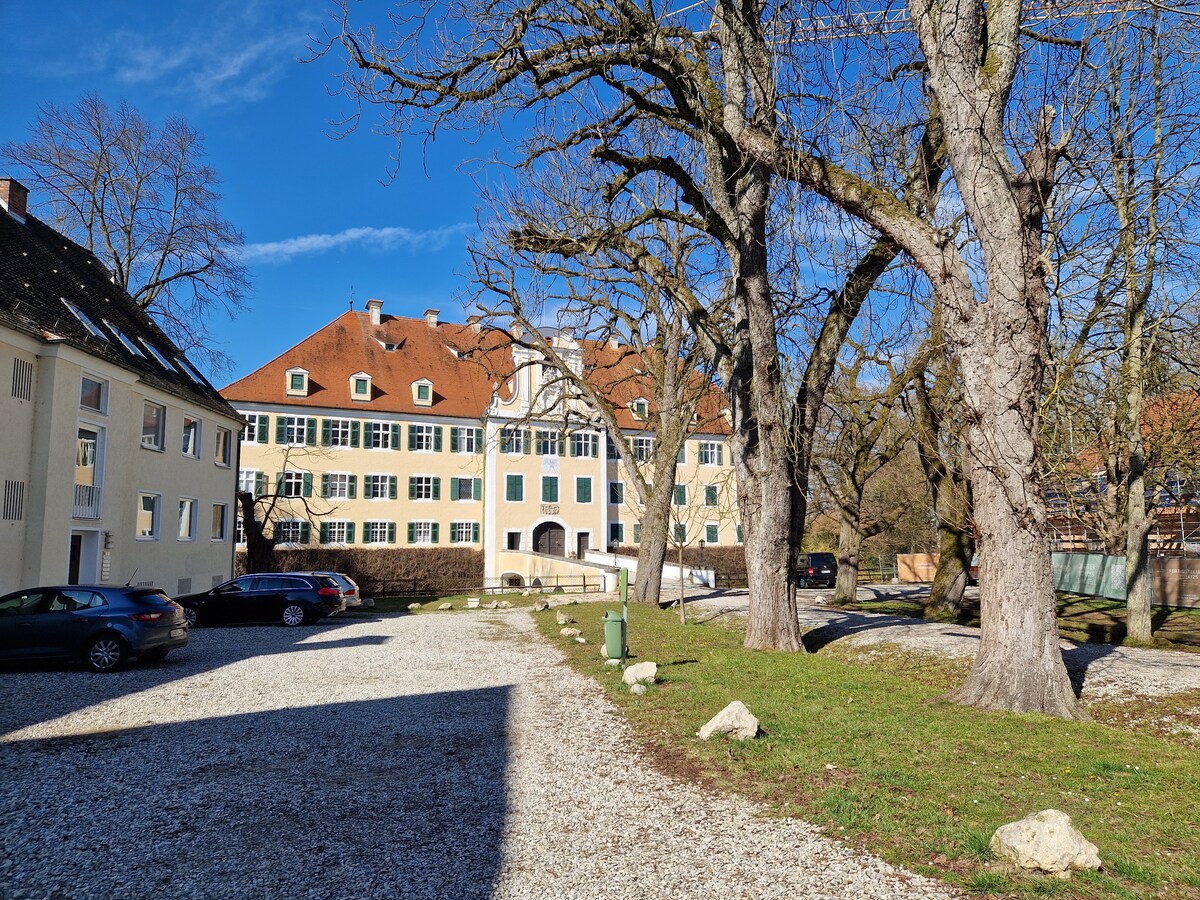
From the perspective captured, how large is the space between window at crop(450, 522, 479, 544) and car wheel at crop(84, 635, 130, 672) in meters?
31.5

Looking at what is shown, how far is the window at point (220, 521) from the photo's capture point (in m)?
29.4

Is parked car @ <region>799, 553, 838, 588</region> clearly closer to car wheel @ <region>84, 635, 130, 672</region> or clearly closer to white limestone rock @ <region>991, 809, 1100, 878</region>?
car wheel @ <region>84, 635, 130, 672</region>

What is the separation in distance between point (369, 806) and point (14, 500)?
16.6 meters

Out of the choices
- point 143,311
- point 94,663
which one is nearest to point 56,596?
point 94,663

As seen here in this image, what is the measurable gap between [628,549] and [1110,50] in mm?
37448

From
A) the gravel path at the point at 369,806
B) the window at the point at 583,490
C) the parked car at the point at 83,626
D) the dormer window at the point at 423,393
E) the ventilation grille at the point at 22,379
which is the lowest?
the gravel path at the point at 369,806

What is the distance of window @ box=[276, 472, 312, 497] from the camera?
134 feet

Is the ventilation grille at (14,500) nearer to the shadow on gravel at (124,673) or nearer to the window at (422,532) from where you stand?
the shadow on gravel at (124,673)

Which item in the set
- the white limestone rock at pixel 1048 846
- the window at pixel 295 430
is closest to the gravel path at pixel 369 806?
the white limestone rock at pixel 1048 846

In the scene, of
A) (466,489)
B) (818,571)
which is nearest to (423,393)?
(466,489)

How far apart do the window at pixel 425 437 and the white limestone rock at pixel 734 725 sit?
38.4 meters

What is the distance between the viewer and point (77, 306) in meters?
22.4

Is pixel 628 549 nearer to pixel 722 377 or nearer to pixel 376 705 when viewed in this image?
pixel 722 377

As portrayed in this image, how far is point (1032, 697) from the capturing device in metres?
8.27
